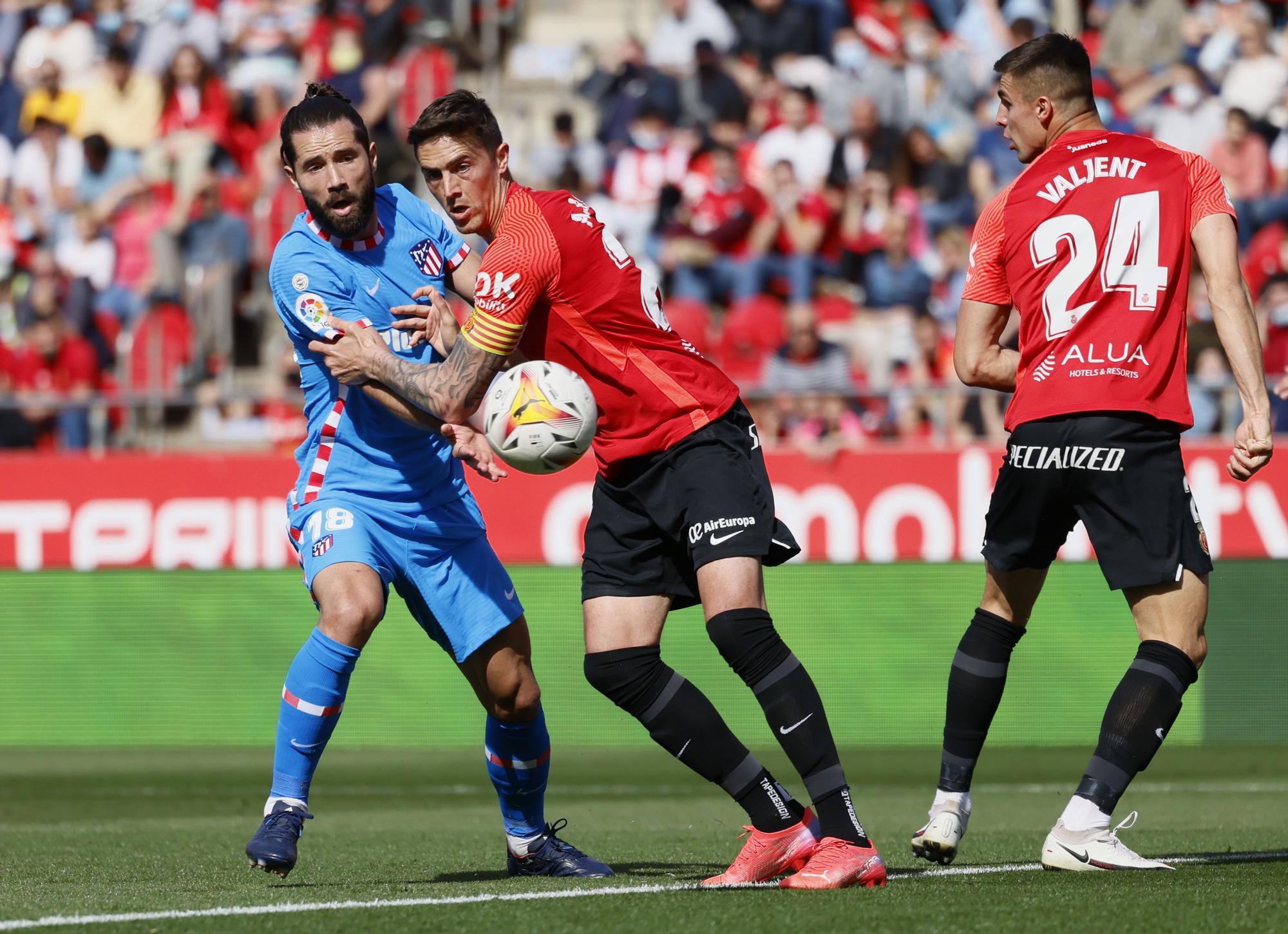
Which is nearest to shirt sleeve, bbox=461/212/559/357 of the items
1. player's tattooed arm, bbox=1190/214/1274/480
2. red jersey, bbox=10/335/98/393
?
player's tattooed arm, bbox=1190/214/1274/480

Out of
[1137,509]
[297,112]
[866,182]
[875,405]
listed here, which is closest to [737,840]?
[1137,509]

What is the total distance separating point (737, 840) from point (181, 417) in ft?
27.6

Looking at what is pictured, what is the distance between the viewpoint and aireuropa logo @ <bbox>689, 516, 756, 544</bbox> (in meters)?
5.40

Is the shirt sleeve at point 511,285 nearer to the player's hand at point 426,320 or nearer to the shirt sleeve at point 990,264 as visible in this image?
the player's hand at point 426,320

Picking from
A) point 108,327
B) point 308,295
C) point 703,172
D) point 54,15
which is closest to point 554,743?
point 703,172

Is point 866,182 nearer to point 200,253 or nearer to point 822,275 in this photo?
point 822,275

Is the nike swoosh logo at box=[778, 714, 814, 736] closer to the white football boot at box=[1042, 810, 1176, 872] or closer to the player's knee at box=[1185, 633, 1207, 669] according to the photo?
the white football boot at box=[1042, 810, 1176, 872]

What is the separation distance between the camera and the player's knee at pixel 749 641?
534cm

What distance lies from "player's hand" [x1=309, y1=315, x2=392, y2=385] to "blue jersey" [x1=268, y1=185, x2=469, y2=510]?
4.7 inches

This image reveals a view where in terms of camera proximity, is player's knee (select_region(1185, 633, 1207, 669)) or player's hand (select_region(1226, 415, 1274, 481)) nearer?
player's hand (select_region(1226, 415, 1274, 481))

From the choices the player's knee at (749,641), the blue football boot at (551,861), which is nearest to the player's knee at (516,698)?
the blue football boot at (551,861)

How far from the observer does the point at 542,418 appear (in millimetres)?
5410

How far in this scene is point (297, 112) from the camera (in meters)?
6.03

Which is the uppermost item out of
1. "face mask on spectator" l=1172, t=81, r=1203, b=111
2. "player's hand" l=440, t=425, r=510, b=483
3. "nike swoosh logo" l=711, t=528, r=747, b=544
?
"face mask on spectator" l=1172, t=81, r=1203, b=111
